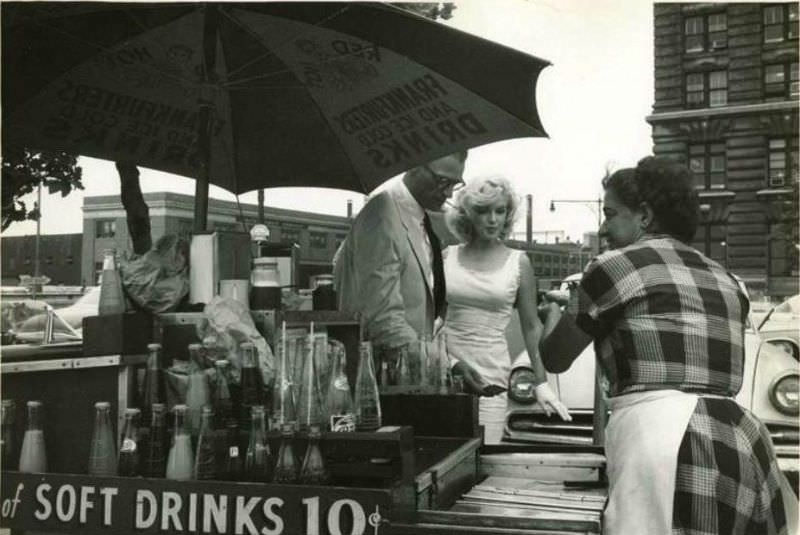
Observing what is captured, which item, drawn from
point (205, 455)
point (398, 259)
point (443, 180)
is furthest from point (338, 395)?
point (443, 180)

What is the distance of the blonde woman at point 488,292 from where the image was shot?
11.0ft

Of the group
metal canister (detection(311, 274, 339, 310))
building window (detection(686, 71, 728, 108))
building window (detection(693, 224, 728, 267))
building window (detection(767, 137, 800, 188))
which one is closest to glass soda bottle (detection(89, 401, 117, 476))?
metal canister (detection(311, 274, 339, 310))

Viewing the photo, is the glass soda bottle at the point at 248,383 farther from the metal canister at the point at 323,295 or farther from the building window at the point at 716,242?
the building window at the point at 716,242

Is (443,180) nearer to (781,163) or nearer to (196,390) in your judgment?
(196,390)

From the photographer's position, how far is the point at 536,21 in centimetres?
264

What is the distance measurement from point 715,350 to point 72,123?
7.93ft

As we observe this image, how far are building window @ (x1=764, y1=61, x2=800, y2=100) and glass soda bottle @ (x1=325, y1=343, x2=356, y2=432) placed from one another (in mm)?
1834

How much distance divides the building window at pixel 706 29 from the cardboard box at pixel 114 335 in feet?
7.97

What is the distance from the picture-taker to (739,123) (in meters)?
5.02

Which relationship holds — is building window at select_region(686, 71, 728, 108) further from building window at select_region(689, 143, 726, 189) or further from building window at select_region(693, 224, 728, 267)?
building window at select_region(693, 224, 728, 267)

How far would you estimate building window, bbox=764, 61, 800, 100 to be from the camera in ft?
8.65

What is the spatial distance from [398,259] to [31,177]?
3008mm

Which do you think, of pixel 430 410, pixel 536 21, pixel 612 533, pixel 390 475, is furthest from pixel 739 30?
pixel 390 475

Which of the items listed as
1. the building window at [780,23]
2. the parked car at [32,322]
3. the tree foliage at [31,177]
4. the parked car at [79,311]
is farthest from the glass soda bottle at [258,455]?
the parked car at [79,311]
